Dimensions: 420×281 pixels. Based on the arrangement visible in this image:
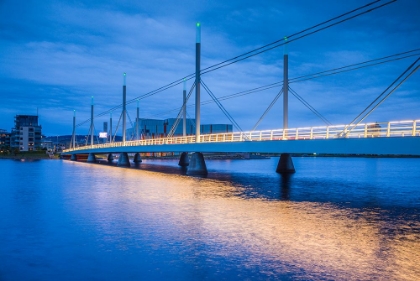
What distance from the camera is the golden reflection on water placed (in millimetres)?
10680

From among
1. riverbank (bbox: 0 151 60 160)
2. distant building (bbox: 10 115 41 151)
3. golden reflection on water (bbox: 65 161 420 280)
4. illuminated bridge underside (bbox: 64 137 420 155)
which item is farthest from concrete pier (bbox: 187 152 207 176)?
distant building (bbox: 10 115 41 151)

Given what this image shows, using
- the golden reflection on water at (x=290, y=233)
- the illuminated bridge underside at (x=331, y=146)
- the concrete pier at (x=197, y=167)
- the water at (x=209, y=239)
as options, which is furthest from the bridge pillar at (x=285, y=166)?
the golden reflection on water at (x=290, y=233)

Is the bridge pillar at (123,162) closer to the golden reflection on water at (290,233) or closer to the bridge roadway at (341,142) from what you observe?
the bridge roadway at (341,142)

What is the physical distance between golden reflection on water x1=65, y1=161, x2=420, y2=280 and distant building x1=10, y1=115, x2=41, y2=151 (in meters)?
139

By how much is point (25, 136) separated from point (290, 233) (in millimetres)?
152380

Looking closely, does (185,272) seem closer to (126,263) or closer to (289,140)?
(126,263)

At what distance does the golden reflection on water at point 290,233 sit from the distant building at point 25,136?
5457 inches

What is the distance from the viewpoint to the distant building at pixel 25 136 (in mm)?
147250

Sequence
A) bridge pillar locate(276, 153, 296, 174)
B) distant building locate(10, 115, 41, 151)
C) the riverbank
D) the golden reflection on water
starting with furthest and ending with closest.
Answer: distant building locate(10, 115, 41, 151), the riverbank, bridge pillar locate(276, 153, 296, 174), the golden reflection on water

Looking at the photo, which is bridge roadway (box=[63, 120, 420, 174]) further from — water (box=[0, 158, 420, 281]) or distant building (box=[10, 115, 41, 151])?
distant building (box=[10, 115, 41, 151])

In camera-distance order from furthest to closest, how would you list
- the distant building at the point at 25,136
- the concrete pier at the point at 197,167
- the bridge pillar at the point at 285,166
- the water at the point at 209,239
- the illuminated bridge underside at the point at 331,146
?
1. the distant building at the point at 25,136
2. the bridge pillar at the point at 285,166
3. the concrete pier at the point at 197,167
4. the illuminated bridge underside at the point at 331,146
5. the water at the point at 209,239

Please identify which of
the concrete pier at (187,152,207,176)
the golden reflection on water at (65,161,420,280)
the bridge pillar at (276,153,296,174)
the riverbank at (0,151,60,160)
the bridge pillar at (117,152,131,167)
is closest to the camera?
the golden reflection on water at (65,161,420,280)

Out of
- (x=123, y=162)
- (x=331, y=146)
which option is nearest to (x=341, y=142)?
(x=331, y=146)

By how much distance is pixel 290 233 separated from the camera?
48.3 ft
